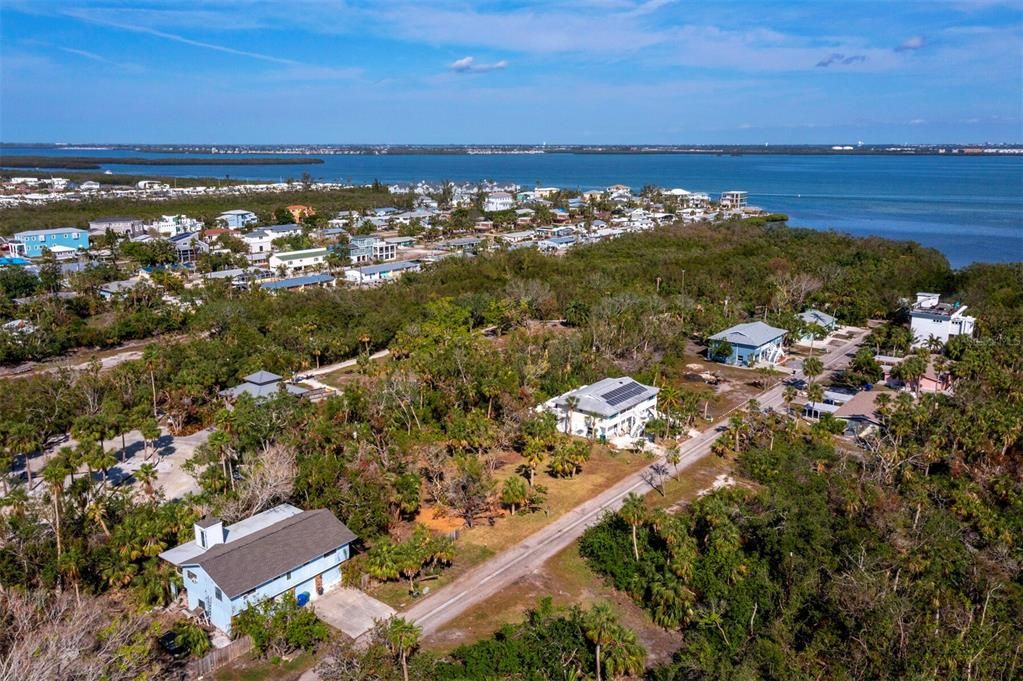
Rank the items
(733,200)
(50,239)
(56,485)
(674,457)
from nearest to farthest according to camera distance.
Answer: (56,485)
(674,457)
(50,239)
(733,200)

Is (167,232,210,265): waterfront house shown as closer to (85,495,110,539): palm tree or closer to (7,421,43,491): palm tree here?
(7,421,43,491): palm tree

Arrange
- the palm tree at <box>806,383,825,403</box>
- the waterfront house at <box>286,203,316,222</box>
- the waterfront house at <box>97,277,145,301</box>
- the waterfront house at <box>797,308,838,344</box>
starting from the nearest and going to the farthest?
the palm tree at <box>806,383,825,403</box> → the waterfront house at <box>797,308,838,344</box> → the waterfront house at <box>97,277,145,301</box> → the waterfront house at <box>286,203,316,222</box>

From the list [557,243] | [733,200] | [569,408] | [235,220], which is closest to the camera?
[569,408]

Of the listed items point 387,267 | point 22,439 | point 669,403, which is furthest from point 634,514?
point 387,267

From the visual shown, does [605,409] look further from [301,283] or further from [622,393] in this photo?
[301,283]

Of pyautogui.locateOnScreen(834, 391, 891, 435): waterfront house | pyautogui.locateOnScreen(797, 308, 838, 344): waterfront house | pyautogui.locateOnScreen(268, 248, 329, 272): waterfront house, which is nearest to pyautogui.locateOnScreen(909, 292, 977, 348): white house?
pyautogui.locateOnScreen(797, 308, 838, 344): waterfront house

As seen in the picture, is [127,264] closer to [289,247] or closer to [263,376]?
[289,247]

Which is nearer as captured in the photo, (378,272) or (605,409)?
(605,409)

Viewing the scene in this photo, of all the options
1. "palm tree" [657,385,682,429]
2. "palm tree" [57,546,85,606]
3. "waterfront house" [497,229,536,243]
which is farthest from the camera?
"waterfront house" [497,229,536,243]
